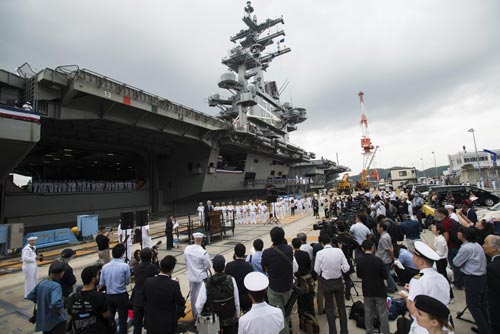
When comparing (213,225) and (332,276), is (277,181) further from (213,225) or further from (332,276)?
(332,276)

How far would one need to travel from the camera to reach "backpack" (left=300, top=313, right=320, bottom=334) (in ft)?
13.4

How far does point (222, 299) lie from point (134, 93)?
18067 millimetres

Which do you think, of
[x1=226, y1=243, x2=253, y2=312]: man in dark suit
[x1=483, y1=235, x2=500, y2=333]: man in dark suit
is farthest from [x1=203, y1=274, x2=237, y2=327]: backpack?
[x1=483, y1=235, x2=500, y2=333]: man in dark suit

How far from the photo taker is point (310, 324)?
13.4 ft

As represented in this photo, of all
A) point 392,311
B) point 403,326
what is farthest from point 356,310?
point 403,326

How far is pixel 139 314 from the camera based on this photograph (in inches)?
160

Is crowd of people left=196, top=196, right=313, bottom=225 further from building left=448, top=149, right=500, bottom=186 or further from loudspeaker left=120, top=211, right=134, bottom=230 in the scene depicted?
building left=448, top=149, right=500, bottom=186

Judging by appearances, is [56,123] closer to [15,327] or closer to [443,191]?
[15,327]

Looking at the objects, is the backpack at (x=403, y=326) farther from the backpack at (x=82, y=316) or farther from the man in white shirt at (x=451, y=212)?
the man in white shirt at (x=451, y=212)

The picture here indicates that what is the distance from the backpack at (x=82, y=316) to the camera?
3.00 metres

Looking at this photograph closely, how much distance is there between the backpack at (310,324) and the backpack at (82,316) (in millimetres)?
3289

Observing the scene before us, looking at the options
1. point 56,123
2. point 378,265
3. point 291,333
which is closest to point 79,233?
point 56,123

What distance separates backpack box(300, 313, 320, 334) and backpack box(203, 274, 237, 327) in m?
1.58

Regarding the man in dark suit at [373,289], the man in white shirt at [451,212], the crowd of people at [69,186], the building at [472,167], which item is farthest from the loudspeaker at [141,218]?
the building at [472,167]
